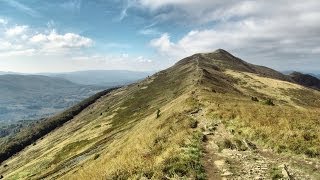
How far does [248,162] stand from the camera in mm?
23625

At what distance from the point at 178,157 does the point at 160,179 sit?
319 cm

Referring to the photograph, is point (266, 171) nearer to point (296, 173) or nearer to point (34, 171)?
point (296, 173)

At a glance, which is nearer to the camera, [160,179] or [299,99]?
[160,179]

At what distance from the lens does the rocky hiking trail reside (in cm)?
2111

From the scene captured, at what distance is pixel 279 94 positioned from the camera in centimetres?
12506

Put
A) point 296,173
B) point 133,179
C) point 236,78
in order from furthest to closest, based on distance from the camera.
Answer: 1. point 236,78
2. point 133,179
3. point 296,173

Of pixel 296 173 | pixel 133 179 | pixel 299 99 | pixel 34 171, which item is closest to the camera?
pixel 296 173

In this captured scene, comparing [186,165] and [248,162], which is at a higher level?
[248,162]

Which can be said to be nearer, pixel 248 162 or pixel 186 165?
pixel 186 165

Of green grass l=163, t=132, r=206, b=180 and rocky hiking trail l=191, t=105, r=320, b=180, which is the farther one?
green grass l=163, t=132, r=206, b=180

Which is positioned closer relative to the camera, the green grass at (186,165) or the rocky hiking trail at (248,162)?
the rocky hiking trail at (248,162)

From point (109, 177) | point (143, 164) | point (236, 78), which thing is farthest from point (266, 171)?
point (236, 78)

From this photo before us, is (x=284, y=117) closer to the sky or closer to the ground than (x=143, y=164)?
closer to the sky

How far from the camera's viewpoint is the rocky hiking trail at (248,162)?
21109 mm
